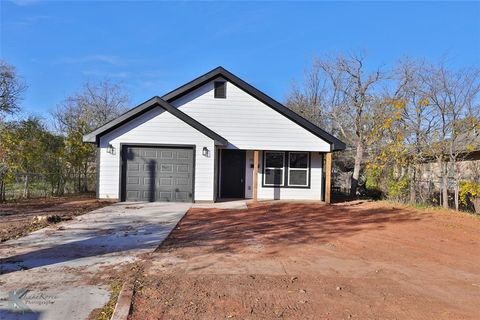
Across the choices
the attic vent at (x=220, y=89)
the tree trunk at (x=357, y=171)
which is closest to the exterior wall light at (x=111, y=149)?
the attic vent at (x=220, y=89)

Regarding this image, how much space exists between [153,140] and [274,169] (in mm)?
5311

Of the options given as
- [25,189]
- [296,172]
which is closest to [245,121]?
[296,172]

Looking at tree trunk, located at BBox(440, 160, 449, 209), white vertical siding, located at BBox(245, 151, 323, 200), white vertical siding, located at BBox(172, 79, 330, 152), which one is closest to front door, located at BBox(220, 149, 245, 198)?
white vertical siding, located at BBox(245, 151, 323, 200)

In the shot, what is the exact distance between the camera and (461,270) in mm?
6320

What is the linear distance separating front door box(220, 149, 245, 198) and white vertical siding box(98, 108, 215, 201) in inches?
86.1

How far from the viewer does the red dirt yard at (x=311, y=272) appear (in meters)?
4.35

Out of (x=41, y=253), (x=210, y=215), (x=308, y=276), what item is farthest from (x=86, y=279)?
(x=210, y=215)

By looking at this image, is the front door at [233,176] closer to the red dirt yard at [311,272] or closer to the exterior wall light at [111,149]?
the exterior wall light at [111,149]

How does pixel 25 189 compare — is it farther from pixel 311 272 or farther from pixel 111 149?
pixel 311 272

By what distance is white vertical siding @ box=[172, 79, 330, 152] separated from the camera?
16.2 m

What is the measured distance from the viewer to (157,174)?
1498cm

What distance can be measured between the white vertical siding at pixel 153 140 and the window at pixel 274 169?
113 inches

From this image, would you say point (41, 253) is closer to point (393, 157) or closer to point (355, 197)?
point (393, 157)

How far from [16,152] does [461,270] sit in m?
14.6
